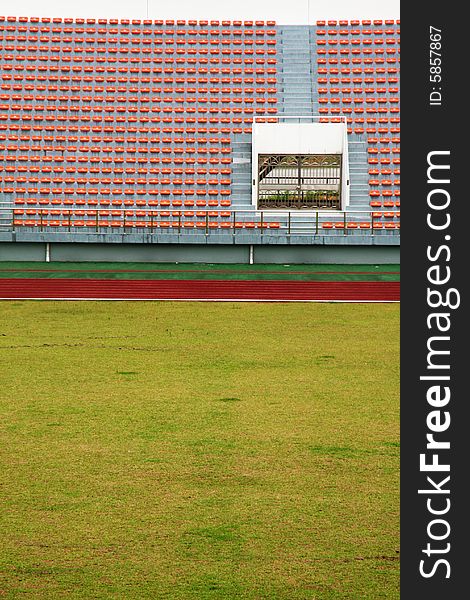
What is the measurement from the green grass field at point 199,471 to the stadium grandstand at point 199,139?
432 inches

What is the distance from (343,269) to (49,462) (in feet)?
52.3

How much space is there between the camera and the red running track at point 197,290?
1752 centimetres

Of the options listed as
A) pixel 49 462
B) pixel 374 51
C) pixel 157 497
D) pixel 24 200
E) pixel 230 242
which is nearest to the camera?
pixel 157 497

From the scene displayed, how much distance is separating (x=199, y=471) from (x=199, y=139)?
23147 mm

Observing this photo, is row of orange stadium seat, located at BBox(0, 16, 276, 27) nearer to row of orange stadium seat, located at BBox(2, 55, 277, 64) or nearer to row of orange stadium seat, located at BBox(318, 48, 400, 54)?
row of orange stadium seat, located at BBox(2, 55, 277, 64)

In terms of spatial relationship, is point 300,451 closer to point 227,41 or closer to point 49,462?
point 49,462

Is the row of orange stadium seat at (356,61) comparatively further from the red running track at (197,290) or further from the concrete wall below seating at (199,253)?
the red running track at (197,290)

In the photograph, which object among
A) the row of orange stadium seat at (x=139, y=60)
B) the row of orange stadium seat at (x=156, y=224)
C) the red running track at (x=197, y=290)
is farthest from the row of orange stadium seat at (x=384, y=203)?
the row of orange stadium seat at (x=139, y=60)

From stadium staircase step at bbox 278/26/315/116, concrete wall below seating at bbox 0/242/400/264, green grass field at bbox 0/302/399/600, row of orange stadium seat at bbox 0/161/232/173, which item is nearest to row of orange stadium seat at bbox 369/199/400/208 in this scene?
concrete wall below seating at bbox 0/242/400/264

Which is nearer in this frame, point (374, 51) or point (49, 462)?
point (49, 462)

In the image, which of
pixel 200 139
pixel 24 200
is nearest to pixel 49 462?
pixel 24 200

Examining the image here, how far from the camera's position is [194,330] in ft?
43.7

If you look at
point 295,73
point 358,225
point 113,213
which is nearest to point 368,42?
point 295,73

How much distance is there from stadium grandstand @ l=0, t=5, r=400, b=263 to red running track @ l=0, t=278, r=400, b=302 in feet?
10.3
